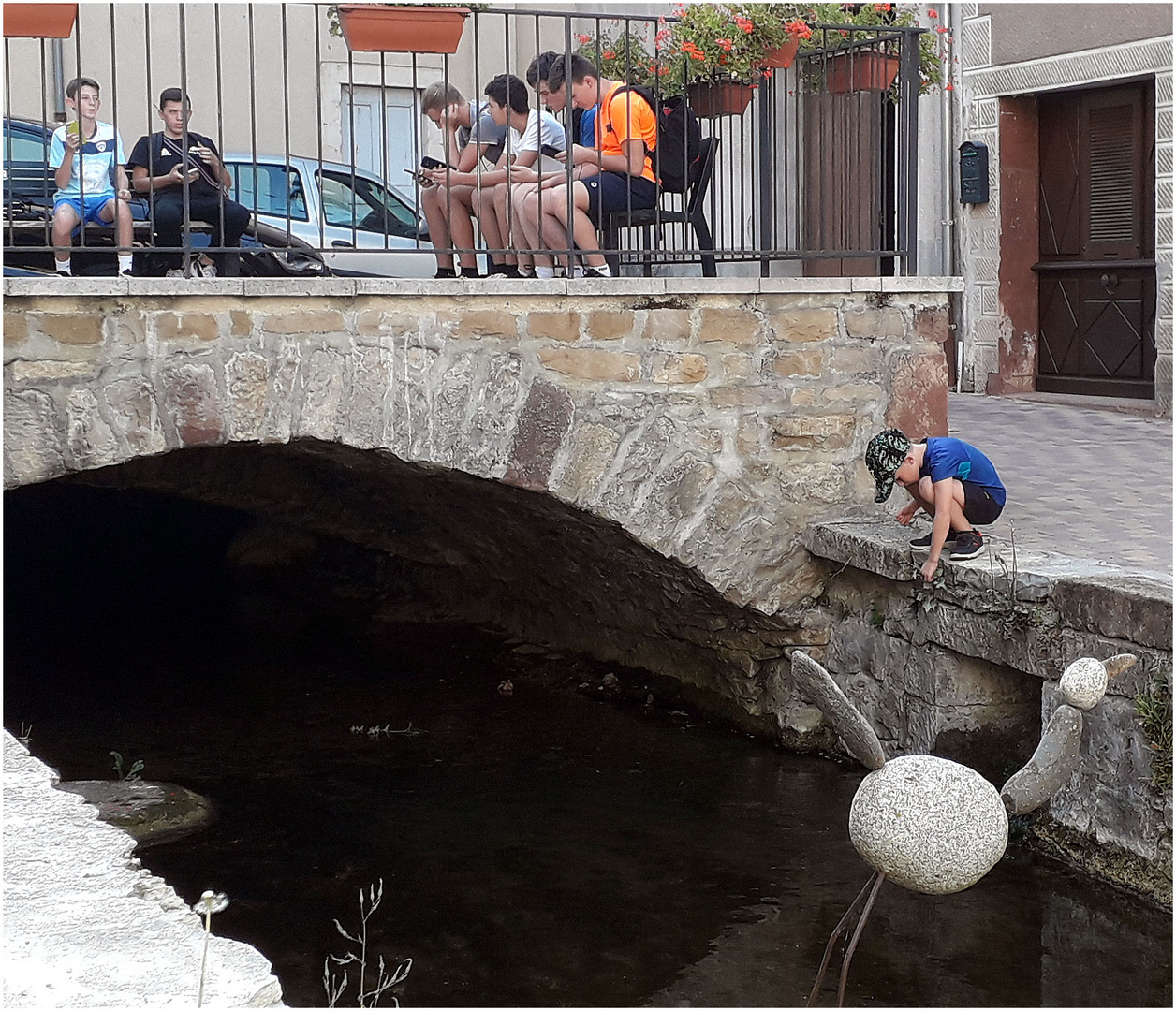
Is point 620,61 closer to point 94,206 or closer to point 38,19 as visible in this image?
point 94,206

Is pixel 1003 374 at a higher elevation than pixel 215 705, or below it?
higher

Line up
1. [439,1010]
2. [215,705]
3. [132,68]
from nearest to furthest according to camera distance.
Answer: [439,1010], [215,705], [132,68]

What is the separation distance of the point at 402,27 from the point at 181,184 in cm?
110

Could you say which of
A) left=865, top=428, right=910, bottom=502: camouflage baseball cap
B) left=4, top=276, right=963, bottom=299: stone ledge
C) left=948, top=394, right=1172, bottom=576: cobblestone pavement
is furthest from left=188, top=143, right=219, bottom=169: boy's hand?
left=948, top=394, right=1172, bottom=576: cobblestone pavement

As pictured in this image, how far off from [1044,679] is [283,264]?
14.5ft

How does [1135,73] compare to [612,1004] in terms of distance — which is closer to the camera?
[612,1004]

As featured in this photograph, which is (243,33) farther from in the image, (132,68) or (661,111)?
(661,111)

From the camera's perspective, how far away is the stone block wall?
4.43 metres

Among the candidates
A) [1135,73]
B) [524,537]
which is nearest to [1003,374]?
[1135,73]

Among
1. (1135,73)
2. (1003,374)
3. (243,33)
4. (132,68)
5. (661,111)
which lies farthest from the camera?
(243,33)

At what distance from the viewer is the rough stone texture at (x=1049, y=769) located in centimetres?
361

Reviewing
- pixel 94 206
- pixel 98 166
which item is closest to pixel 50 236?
pixel 94 206

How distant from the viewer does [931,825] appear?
10.9 ft

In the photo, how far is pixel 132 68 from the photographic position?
1152 cm
